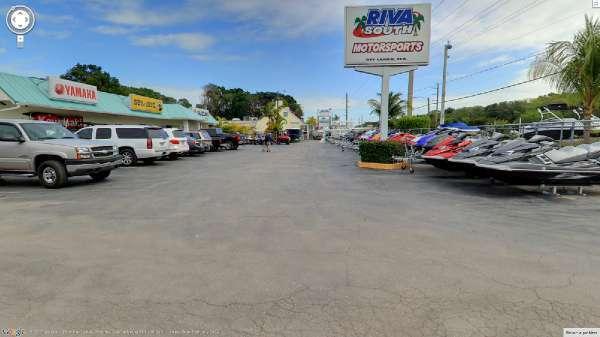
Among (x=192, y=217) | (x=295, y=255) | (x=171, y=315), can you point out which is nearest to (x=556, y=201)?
(x=295, y=255)

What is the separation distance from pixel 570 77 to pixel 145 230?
14.3m

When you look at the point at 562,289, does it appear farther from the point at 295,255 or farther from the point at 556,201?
the point at 556,201

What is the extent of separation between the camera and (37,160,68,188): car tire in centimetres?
982

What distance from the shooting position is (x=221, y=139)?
1259 inches

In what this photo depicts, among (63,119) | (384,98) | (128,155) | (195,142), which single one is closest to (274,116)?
(195,142)

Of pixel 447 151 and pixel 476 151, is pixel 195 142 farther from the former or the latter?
pixel 476 151

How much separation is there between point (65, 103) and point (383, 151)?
782 inches

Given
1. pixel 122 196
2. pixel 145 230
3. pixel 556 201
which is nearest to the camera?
pixel 145 230

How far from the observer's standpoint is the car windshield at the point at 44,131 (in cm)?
1029

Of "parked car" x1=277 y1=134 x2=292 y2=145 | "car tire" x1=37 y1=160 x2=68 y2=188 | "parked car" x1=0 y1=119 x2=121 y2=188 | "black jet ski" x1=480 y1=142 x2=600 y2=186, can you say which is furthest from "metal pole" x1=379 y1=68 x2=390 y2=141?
"parked car" x1=277 y1=134 x2=292 y2=145

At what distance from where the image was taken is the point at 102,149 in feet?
35.1

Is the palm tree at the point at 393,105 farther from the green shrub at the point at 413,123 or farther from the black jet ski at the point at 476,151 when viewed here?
the black jet ski at the point at 476,151

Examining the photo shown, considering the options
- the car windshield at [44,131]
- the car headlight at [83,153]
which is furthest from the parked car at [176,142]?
the car headlight at [83,153]

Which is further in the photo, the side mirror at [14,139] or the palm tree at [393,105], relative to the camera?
the palm tree at [393,105]
